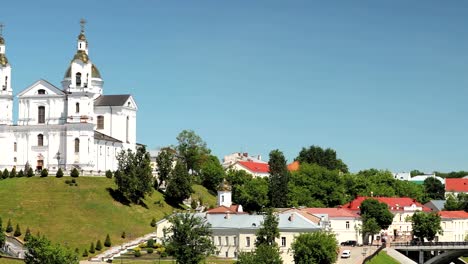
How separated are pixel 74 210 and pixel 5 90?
79.4 ft

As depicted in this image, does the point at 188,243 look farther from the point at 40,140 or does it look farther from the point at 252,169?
the point at 252,169

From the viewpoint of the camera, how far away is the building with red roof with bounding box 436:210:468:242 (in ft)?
452

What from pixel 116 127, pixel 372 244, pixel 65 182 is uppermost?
pixel 116 127

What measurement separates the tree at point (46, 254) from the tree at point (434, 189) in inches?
4850

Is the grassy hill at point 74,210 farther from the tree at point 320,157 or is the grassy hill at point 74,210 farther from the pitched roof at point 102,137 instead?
the tree at point 320,157

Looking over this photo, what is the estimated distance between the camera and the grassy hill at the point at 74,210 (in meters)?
101

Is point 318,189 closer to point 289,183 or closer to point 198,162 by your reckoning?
point 289,183

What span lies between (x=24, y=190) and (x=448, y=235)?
62.7m

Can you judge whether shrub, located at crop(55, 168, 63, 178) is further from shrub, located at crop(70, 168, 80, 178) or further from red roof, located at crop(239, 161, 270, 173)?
red roof, located at crop(239, 161, 270, 173)

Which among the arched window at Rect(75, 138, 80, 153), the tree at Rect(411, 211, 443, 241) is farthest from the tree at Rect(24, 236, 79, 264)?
the tree at Rect(411, 211, 443, 241)

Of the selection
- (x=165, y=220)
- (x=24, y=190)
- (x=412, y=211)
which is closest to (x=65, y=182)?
(x=24, y=190)

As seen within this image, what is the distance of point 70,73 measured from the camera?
126688 millimetres

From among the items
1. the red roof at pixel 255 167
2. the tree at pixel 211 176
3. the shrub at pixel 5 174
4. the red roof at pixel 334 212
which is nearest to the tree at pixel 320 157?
the red roof at pixel 255 167

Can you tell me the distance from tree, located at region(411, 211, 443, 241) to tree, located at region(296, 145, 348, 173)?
167 feet
